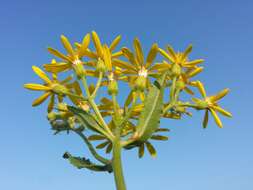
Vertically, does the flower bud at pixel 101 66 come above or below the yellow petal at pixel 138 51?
below

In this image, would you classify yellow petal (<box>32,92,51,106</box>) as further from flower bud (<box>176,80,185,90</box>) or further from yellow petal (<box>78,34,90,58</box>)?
flower bud (<box>176,80,185,90</box>)

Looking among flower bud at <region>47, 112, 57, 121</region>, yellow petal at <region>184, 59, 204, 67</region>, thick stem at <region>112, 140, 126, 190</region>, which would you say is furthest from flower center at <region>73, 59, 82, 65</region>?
yellow petal at <region>184, 59, 204, 67</region>

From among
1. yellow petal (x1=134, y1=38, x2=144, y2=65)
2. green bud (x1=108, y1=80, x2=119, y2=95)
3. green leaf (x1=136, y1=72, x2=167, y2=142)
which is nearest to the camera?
green leaf (x1=136, y1=72, x2=167, y2=142)

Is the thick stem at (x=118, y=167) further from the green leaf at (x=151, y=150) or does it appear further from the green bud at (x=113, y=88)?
the green leaf at (x=151, y=150)

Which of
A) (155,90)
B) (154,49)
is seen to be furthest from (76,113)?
(154,49)

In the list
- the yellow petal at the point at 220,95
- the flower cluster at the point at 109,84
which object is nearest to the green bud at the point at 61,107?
the flower cluster at the point at 109,84

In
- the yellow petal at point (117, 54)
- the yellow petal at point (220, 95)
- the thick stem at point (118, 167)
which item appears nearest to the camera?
the thick stem at point (118, 167)
